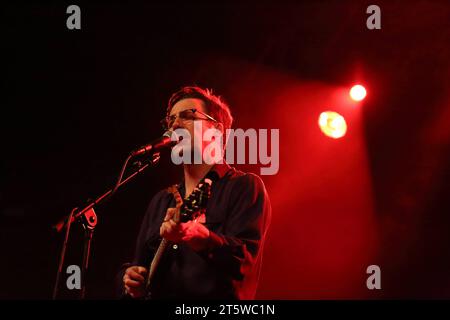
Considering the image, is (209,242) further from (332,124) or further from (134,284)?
(332,124)

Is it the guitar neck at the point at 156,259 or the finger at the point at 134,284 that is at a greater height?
the guitar neck at the point at 156,259

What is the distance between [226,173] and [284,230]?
4.81 ft

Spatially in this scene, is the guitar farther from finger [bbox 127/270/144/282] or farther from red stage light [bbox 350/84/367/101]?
red stage light [bbox 350/84/367/101]

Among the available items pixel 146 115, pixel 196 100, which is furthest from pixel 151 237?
pixel 146 115

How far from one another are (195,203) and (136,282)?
0.53m

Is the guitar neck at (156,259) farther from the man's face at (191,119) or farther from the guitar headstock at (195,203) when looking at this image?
the man's face at (191,119)

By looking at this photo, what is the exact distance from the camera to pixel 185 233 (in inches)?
67.8

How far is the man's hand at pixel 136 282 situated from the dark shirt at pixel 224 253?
52 millimetres

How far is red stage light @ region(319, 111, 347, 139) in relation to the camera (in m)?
3.53

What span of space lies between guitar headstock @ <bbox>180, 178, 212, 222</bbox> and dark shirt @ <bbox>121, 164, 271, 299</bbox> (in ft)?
0.47

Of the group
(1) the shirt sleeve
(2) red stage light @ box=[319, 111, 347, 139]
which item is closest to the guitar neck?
(1) the shirt sleeve

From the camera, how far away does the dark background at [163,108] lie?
3365mm

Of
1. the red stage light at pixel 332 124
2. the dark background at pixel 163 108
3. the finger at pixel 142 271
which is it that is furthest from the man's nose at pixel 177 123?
the red stage light at pixel 332 124

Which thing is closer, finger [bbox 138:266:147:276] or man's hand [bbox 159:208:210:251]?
man's hand [bbox 159:208:210:251]
